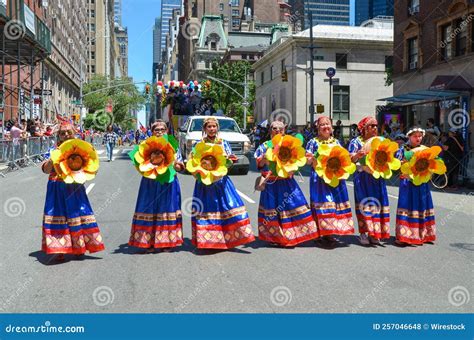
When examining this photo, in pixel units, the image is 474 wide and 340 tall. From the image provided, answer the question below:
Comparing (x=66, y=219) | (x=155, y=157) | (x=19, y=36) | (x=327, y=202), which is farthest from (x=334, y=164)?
(x=19, y=36)

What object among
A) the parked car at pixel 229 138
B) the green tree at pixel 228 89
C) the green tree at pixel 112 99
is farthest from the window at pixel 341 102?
the green tree at pixel 112 99

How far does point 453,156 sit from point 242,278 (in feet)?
36.9

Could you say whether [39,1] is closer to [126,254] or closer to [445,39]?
[445,39]

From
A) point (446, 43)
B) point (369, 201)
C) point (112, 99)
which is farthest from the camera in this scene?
point (112, 99)

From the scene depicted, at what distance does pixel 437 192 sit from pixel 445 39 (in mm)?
15949

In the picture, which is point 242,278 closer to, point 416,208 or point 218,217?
point 218,217

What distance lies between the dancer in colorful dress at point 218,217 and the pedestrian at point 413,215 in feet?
7.11

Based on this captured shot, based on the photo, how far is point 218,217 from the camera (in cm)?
652

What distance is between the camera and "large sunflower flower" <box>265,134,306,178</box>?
21.4 ft

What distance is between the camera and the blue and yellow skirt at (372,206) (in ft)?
22.8

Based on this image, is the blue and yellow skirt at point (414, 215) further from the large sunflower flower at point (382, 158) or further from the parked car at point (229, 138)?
the parked car at point (229, 138)

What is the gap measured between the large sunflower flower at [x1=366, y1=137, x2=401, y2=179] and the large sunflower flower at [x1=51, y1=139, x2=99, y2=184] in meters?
3.53

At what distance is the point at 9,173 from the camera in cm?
1820
